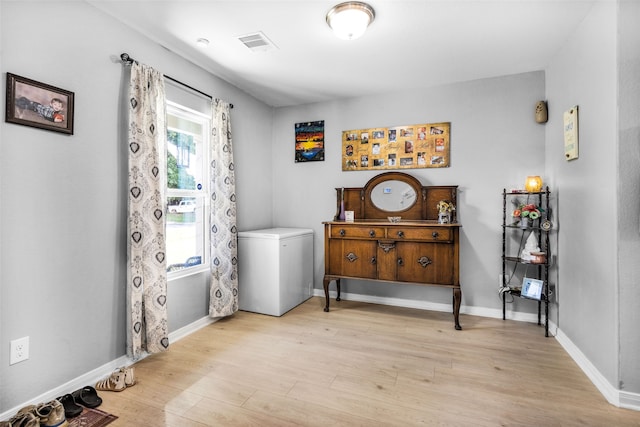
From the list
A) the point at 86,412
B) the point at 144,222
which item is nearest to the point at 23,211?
the point at 144,222

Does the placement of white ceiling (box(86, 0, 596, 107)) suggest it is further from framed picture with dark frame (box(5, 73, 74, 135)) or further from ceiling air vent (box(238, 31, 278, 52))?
framed picture with dark frame (box(5, 73, 74, 135))

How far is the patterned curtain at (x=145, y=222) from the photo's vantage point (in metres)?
2.15

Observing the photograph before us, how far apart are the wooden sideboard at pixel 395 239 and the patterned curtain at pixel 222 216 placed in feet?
3.18

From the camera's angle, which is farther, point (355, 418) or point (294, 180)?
point (294, 180)

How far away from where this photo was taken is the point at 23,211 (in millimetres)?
1652

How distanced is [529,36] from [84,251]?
→ 3487mm

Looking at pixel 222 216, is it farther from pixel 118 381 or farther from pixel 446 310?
pixel 446 310

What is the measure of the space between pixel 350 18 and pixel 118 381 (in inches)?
106

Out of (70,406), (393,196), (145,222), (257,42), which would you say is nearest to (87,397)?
(70,406)

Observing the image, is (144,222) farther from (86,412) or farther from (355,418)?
(355,418)

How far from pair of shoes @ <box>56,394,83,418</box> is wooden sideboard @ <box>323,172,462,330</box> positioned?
211 cm

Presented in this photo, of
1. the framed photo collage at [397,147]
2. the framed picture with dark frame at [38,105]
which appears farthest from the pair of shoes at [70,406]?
the framed photo collage at [397,147]

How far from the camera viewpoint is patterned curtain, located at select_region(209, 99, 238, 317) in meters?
2.99

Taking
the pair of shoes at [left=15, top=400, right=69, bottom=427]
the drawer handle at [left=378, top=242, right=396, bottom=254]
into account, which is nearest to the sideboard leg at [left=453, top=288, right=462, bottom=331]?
the drawer handle at [left=378, top=242, right=396, bottom=254]
